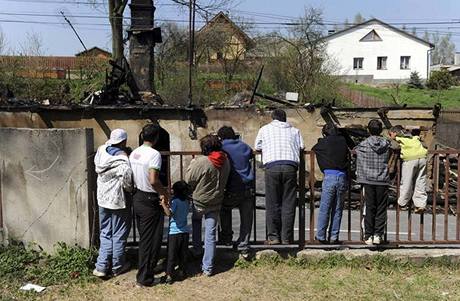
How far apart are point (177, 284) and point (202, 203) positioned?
855mm

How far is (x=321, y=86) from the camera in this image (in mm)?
27234

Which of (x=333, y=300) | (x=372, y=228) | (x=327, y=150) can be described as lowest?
(x=333, y=300)

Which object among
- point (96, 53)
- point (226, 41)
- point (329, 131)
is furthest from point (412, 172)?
point (226, 41)

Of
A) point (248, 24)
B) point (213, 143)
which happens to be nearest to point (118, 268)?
point (213, 143)

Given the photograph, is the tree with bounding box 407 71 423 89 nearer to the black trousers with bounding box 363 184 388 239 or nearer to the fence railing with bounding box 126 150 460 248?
the fence railing with bounding box 126 150 460 248

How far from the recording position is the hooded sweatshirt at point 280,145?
6137mm

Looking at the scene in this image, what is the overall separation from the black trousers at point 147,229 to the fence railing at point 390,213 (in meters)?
0.68

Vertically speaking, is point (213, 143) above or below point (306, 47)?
below

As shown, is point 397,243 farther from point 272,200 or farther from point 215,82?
point 215,82

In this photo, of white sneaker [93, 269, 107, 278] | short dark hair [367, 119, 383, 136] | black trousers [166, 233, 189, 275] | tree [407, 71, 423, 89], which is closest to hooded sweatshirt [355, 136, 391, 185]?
short dark hair [367, 119, 383, 136]

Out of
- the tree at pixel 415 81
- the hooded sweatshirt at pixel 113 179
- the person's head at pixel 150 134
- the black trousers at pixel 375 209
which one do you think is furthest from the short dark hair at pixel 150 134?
the tree at pixel 415 81

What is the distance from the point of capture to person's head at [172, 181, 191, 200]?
5688 millimetres

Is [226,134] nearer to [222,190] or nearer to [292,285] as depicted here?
[222,190]

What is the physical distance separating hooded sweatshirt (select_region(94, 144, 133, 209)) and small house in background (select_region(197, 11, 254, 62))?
27.6 meters
